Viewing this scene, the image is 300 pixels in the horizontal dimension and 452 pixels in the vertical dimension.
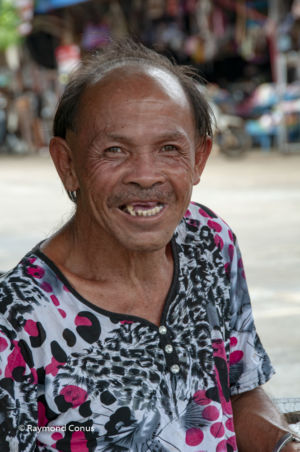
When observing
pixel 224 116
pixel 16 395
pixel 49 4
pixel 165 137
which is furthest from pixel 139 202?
pixel 49 4

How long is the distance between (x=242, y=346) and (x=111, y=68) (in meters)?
0.63

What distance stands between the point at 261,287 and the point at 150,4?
9799 millimetres

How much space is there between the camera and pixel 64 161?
56.7 inches

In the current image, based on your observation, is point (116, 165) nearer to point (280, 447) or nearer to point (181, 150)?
point (181, 150)

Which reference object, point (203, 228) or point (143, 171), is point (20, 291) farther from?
point (203, 228)

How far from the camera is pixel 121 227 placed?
4.44 feet

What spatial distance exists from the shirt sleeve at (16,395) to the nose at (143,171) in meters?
0.33

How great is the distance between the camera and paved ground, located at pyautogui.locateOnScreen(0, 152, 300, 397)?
362 cm

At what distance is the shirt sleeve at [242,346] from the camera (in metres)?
1.59

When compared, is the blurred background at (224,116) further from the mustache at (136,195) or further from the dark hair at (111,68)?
the mustache at (136,195)

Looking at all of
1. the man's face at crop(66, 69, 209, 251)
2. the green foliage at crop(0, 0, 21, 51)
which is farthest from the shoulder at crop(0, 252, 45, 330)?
the green foliage at crop(0, 0, 21, 51)

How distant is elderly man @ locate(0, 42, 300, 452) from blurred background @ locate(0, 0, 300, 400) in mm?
206

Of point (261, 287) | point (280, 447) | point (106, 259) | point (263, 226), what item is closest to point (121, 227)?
point (106, 259)

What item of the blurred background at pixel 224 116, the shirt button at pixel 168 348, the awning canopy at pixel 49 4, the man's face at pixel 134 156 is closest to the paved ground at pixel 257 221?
the blurred background at pixel 224 116
